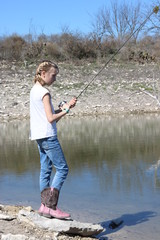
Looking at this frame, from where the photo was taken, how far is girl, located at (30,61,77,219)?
15.1ft

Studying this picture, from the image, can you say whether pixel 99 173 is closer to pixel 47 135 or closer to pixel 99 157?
pixel 99 157

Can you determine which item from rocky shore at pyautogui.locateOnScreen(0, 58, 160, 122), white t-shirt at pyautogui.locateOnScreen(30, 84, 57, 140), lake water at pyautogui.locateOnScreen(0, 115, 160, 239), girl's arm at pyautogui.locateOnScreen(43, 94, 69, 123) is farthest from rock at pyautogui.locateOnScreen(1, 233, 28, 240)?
rocky shore at pyautogui.locateOnScreen(0, 58, 160, 122)

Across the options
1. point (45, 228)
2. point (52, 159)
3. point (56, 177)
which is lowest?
point (45, 228)

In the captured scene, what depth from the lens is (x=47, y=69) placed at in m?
4.80

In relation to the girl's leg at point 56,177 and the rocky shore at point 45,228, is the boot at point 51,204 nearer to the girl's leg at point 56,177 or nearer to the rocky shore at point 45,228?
the girl's leg at point 56,177

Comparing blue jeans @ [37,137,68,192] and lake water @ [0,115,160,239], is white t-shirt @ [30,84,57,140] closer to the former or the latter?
blue jeans @ [37,137,68,192]

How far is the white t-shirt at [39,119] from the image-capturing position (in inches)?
181

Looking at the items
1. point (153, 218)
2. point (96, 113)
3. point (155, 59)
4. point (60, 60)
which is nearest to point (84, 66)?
point (60, 60)

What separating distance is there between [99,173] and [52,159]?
3.01m

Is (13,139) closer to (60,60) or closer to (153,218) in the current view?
(153,218)

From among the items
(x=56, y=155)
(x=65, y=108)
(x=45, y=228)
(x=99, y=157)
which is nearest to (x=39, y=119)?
(x=65, y=108)

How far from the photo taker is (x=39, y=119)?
15.3 feet

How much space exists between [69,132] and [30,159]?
4101 mm

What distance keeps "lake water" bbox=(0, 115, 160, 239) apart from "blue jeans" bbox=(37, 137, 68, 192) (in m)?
0.76
